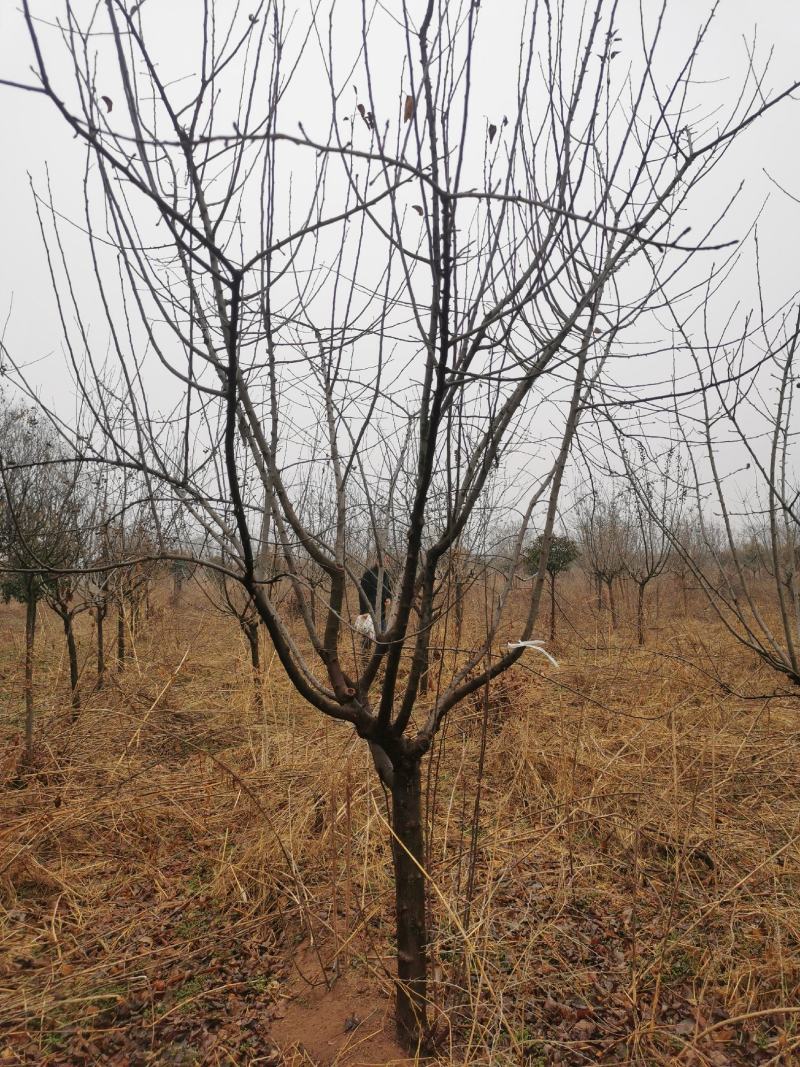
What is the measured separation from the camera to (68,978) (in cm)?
245

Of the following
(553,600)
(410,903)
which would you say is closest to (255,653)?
(553,600)

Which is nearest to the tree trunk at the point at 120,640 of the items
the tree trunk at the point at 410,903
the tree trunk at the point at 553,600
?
the tree trunk at the point at 553,600

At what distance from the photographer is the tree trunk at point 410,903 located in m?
1.74

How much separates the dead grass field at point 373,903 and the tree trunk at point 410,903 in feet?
0.28

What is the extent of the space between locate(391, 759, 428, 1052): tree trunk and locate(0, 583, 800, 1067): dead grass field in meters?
0.08

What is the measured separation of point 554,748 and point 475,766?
22.9 inches

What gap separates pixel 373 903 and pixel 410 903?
93cm

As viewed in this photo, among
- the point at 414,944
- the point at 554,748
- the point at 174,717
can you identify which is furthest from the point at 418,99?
the point at 174,717

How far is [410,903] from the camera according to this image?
5.89ft

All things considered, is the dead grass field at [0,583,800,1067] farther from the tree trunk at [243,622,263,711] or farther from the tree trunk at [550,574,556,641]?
the tree trunk at [243,622,263,711]

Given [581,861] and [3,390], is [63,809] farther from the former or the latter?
[3,390]

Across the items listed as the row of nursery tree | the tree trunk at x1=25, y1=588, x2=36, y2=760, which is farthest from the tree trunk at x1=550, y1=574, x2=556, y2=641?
the tree trunk at x1=25, y1=588, x2=36, y2=760

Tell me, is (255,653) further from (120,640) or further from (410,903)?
(410,903)

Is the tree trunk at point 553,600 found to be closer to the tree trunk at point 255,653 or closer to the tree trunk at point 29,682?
the tree trunk at point 255,653
